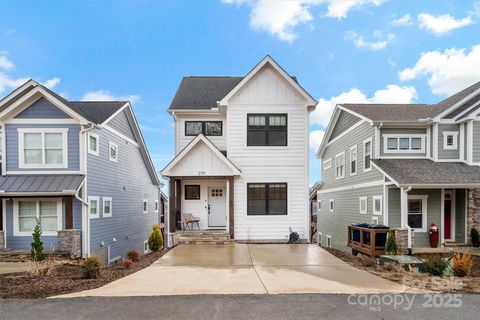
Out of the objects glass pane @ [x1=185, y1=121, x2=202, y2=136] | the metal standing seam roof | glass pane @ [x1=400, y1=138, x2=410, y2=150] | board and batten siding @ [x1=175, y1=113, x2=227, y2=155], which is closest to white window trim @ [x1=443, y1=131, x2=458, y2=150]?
glass pane @ [x1=400, y1=138, x2=410, y2=150]

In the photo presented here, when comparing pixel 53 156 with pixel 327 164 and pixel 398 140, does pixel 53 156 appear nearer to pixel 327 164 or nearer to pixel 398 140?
pixel 398 140

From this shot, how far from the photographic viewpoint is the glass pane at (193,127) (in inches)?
619

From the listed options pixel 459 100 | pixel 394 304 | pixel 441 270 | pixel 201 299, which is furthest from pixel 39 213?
pixel 459 100

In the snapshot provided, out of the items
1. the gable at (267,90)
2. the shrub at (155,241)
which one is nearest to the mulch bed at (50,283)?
the shrub at (155,241)

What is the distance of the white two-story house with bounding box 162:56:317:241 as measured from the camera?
1404 centimetres

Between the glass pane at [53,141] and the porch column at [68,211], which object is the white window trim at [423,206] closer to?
the porch column at [68,211]

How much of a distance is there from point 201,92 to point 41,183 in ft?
28.6

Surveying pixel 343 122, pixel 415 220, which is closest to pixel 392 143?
pixel 415 220

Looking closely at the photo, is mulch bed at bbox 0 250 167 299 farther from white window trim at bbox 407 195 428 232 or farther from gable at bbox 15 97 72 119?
white window trim at bbox 407 195 428 232

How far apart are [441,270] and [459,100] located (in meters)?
→ 10.3

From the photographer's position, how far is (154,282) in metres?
7.38

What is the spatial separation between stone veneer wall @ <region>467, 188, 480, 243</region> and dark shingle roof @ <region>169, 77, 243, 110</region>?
1286cm

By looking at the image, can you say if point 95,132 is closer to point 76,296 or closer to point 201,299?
point 76,296

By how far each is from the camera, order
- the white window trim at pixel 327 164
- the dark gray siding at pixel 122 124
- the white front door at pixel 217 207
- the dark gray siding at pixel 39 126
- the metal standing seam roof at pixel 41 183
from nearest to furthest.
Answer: the metal standing seam roof at pixel 41 183, the dark gray siding at pixel 39 126, the white front door at pixel 217 207, the dark gray siding at pixel 122 124, the white window trim at pixel 327 164
